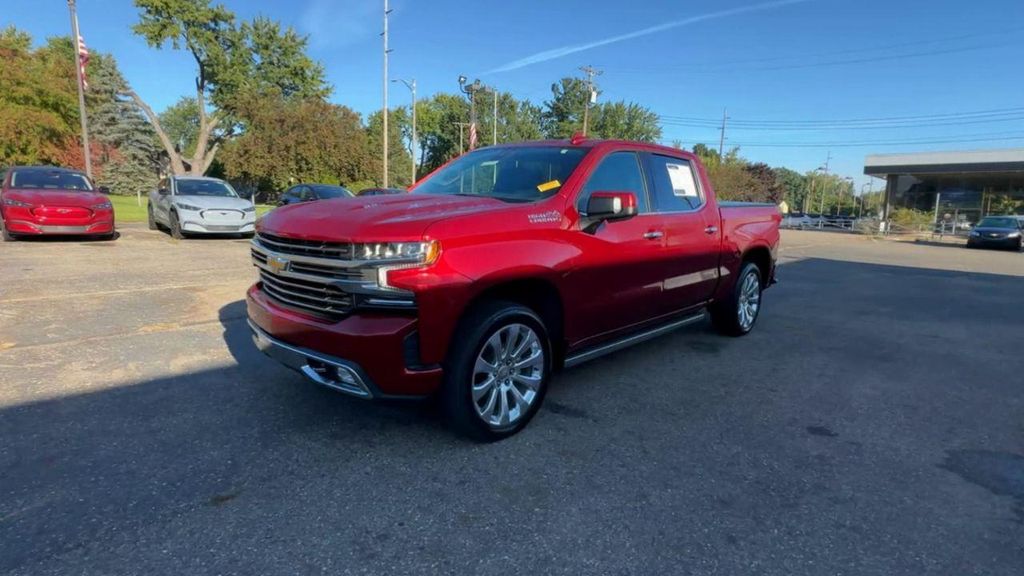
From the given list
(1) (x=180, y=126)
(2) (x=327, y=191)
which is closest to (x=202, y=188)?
(2) (x=327, y=191)

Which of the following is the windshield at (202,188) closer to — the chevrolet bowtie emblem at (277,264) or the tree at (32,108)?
the chevrolet bowtie emblem at (277,264)

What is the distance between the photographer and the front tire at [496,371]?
10.8ft

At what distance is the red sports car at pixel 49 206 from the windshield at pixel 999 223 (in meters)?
31.5

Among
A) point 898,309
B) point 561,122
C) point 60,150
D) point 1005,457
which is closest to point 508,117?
point 561,122

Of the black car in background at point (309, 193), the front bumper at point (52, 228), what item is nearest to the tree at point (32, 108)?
the black car in background at point (309, 193)

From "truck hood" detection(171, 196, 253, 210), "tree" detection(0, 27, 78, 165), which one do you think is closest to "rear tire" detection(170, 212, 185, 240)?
"truck hood" detection(171, 196, 253, 210)

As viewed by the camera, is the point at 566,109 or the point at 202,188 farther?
the point at 566,109

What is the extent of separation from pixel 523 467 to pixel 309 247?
69.1 inches

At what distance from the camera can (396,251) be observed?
308 cm

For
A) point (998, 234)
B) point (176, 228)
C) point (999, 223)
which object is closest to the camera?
point (176, 228)

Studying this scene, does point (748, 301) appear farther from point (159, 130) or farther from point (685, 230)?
point (159, 130)

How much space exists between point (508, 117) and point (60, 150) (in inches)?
2097

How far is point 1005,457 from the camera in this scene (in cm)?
357

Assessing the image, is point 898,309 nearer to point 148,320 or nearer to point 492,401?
point 492,401
